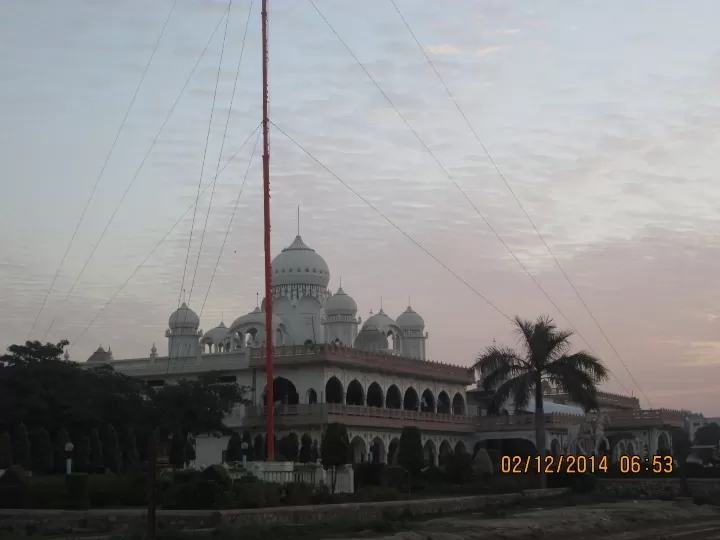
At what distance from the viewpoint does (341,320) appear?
63719 mm

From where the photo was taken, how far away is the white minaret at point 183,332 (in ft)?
213

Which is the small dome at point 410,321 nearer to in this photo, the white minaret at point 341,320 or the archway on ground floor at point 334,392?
the white minaret at point 341,320

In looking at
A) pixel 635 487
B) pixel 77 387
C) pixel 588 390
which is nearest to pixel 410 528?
pixel 588 390

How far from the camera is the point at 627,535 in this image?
24875mm

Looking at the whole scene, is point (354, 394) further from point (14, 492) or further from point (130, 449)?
point (14, 492)

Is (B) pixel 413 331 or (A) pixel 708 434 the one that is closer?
(B) pixel 413 331

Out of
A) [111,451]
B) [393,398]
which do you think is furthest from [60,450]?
[393,398]

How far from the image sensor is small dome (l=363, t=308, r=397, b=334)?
69062 mm

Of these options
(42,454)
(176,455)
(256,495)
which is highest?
(176,455)

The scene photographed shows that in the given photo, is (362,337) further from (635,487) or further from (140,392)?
(635,487)

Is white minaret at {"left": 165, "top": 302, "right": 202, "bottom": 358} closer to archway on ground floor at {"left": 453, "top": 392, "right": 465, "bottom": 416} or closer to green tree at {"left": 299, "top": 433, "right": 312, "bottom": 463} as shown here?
archway on ground floor at {"left": 453, "top": 392, "right": 465, "bottom": 416}

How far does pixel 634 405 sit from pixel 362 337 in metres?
32.1
